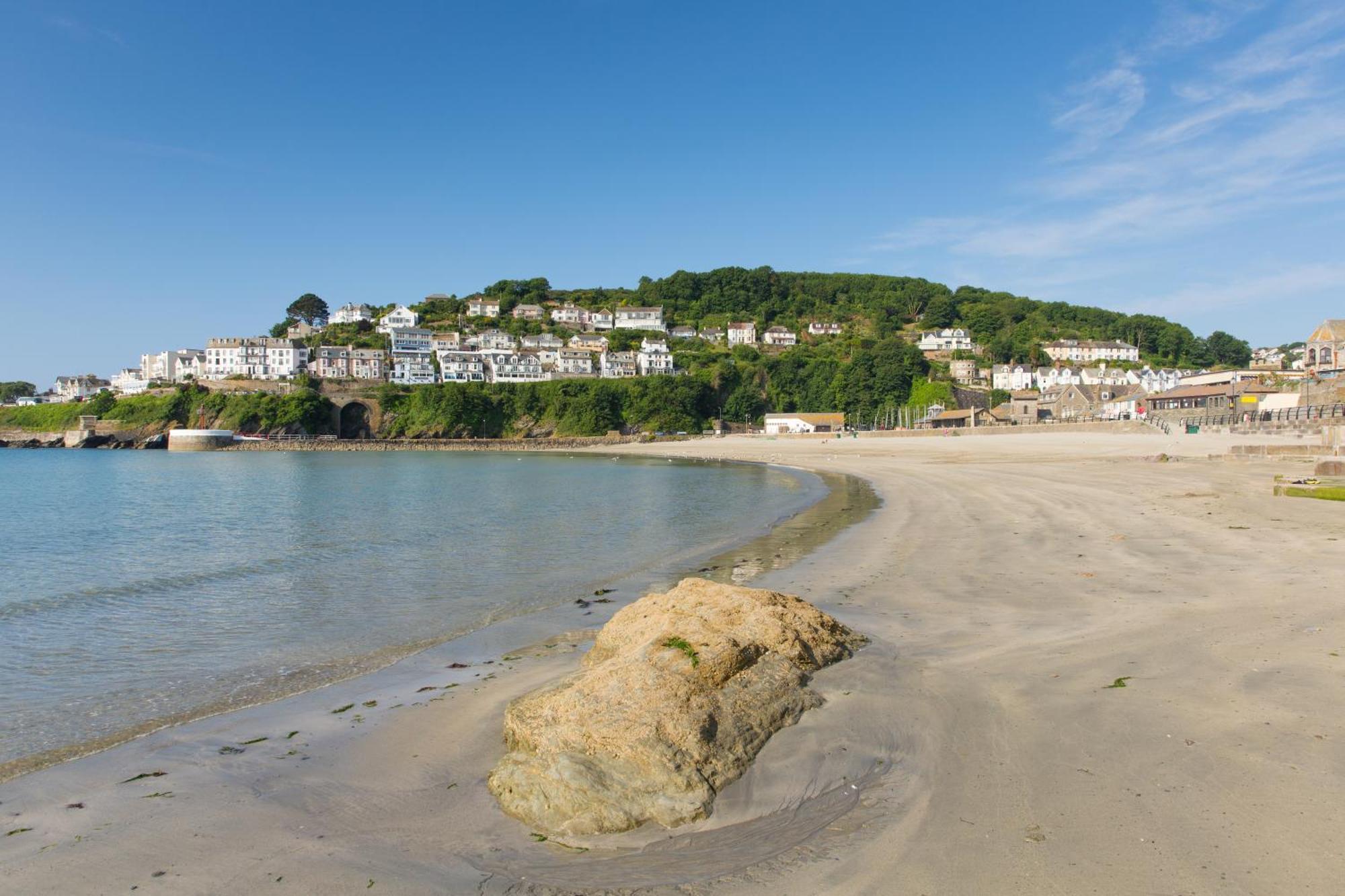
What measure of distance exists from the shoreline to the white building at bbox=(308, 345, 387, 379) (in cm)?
12437

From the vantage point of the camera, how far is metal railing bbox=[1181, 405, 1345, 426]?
127ft

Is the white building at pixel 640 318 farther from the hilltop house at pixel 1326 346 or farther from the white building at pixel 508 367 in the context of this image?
the hilltop house at pixel 1326 346

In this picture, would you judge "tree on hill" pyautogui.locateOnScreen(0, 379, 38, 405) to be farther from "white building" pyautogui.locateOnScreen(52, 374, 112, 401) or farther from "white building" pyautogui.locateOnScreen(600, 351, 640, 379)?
"white building" pyautogui.locateOnScreen(600, 351, 640, 379)

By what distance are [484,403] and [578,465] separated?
61669mm

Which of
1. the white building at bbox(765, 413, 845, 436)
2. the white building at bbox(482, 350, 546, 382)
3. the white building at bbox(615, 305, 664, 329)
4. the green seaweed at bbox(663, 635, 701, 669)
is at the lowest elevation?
the white building at bbox(765, 413, 845, 436)

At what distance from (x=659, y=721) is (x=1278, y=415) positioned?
2089 inches

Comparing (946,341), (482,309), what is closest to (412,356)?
(482,309)

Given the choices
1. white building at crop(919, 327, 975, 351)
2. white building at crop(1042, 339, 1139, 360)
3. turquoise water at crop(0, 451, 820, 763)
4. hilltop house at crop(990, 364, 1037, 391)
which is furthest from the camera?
white building at crop(919, 327, 975, 351)

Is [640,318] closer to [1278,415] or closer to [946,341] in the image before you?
[946,341]

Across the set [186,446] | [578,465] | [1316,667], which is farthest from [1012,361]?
[1316,667]

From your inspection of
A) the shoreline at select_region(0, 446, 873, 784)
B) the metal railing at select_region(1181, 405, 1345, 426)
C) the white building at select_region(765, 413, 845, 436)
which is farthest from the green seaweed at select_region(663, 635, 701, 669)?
the white building at select_region(765, 413, 845, 436)

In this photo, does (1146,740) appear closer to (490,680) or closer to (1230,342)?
(490,680)

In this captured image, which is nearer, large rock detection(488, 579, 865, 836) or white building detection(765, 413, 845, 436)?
large rock detection(488, 579, 865, 836)

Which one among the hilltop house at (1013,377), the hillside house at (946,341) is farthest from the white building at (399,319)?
the hilltop house at (1013,377)
